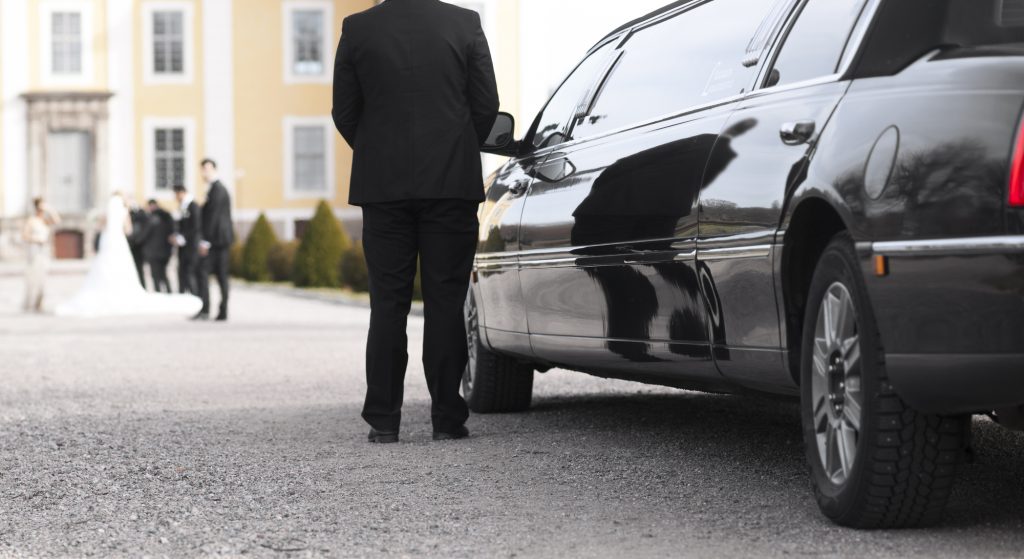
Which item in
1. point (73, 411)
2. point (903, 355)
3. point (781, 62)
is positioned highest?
point (781, 62)

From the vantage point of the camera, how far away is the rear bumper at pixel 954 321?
12.5 ft

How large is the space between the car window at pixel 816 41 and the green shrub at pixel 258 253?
32.8m

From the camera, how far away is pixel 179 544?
4.61 meters

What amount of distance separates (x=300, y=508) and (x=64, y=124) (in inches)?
1891

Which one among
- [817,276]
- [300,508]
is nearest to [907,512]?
[817,276]

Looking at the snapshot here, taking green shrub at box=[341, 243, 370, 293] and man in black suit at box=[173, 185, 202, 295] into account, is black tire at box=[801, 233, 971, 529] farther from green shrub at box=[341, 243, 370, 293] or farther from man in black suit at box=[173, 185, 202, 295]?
green shrub at box=[341, 243, 370, 293]

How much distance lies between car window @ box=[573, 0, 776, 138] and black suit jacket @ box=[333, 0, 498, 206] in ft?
1.76

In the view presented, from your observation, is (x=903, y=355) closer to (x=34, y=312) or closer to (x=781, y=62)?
(x=781, y=62)

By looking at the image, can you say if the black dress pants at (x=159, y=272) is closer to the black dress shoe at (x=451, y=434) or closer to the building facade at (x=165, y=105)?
the black dress shoe at (x=451, y=434)

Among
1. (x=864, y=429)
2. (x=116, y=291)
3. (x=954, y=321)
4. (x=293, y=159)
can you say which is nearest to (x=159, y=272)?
(x=116, y=291)

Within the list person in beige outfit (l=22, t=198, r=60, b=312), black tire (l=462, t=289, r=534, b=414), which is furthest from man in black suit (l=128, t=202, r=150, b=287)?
black tire (l=462, t=289, r=534, b=414)

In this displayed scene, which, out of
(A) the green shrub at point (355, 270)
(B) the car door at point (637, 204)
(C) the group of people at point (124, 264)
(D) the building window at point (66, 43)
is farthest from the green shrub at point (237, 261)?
(B) the car door at point (637, 204)

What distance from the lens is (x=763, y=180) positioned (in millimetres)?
4723

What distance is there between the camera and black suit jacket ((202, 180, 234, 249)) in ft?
62.4
